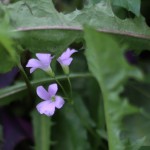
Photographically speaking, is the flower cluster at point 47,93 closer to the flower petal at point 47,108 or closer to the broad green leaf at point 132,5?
the flower petal at point 47,108

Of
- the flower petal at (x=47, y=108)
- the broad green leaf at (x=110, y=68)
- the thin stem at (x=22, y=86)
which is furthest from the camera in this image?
the thin stem at (x=22, y=86)

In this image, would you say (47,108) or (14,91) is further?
(14,91)

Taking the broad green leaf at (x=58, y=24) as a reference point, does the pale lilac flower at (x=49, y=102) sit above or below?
below

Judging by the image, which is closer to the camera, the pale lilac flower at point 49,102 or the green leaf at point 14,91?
the pale lilac flower at point 49,102

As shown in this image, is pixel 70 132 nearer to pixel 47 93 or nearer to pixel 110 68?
pixel 47 93

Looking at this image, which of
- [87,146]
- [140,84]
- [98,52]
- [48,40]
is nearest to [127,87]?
[140,84]

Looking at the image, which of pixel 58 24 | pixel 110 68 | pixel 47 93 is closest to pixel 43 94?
pixel 47 93

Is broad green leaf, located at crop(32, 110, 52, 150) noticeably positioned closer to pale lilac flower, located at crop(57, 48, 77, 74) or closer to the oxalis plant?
the oxalis plant

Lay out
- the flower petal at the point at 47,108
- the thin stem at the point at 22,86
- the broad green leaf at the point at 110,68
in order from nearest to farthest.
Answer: the broad green leaf at the point at 110,68 → the flower petal at the point at 47,108 → the thin stem at the point at 22,86

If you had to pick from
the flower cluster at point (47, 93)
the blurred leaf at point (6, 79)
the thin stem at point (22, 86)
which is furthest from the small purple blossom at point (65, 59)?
the blurred leaf at point (6, 79)
